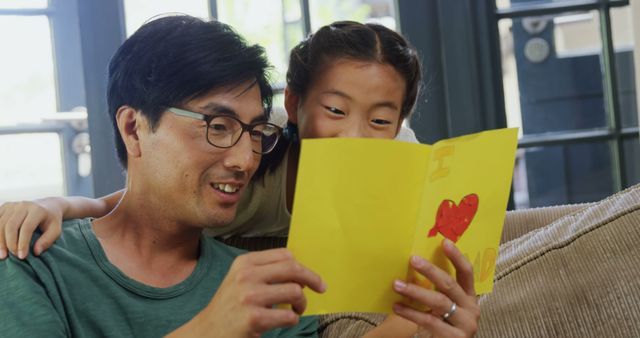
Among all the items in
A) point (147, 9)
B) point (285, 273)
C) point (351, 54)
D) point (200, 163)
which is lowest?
point (285, 273)

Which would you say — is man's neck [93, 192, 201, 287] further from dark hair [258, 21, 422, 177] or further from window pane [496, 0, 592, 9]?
window pane [496, 0, 592, 9]

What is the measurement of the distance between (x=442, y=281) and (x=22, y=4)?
7.05 ft

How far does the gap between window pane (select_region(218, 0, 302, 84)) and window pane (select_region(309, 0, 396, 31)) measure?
0.07 m

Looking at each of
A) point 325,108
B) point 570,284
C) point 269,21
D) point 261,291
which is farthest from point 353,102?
point 269,21

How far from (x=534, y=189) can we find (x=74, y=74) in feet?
5.07

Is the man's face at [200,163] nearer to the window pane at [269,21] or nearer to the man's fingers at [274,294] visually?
the man's fingers at [274,294]

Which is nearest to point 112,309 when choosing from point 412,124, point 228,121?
point 228,121

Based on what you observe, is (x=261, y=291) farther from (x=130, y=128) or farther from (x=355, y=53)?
(x=355, y=53)

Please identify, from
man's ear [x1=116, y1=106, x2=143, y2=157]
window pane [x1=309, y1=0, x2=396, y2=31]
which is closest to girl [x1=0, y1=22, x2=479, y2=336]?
man's ear [x1=116, y1=106, x2=143, y2=157]

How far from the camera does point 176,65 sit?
1.43 meters

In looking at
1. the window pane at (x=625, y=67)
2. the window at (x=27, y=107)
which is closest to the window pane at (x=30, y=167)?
the window at (x=27, y=107)

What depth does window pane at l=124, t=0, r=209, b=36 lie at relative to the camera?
276cm

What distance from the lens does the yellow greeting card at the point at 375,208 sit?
1.08 meters

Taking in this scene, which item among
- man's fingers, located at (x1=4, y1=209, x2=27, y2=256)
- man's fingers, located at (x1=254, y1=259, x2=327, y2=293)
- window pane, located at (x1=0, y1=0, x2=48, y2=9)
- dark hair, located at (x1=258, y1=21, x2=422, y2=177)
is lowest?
man's fingers, located at (x1=254, y1=259, x2=327, y2=293)
